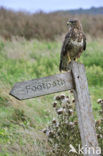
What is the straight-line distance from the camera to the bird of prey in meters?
4.25

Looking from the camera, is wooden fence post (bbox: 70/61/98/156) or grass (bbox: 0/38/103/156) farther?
grass (bbox: 0/38/103/156)

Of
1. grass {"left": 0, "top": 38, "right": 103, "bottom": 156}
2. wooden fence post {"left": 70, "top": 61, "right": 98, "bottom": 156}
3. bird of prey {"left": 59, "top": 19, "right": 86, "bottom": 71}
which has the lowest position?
grass {"left": 0, "top": 38, "right": 103, "bottom": 156}

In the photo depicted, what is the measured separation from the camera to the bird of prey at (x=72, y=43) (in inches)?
167

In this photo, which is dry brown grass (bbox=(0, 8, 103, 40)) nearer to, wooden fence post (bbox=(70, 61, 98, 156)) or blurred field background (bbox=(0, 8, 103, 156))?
blurred field background (bbox=(0, 8, 103, 156))

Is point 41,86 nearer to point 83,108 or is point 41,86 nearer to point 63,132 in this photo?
point 83,108

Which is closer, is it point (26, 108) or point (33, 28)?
point (26, 108)

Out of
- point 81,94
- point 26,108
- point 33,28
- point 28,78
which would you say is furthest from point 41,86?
point 33,28

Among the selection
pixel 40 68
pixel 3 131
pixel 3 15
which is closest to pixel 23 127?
pixel 3 131

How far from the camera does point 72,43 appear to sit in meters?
4.25

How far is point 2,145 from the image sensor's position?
173 inches

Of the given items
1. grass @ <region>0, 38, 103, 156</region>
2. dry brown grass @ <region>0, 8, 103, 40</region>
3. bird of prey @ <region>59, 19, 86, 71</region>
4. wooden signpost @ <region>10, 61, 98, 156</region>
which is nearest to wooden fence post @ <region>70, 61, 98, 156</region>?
wooden signpost @ <region>10, 61, 98, 156</region>

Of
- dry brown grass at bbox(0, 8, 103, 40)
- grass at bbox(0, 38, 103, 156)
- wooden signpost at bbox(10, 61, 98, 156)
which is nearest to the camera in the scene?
wooden signpost at bbox(10, 61, 98, 156)

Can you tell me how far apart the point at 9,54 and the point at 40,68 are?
1.80m

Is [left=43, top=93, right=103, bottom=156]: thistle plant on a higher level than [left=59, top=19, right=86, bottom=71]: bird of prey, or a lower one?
lower
